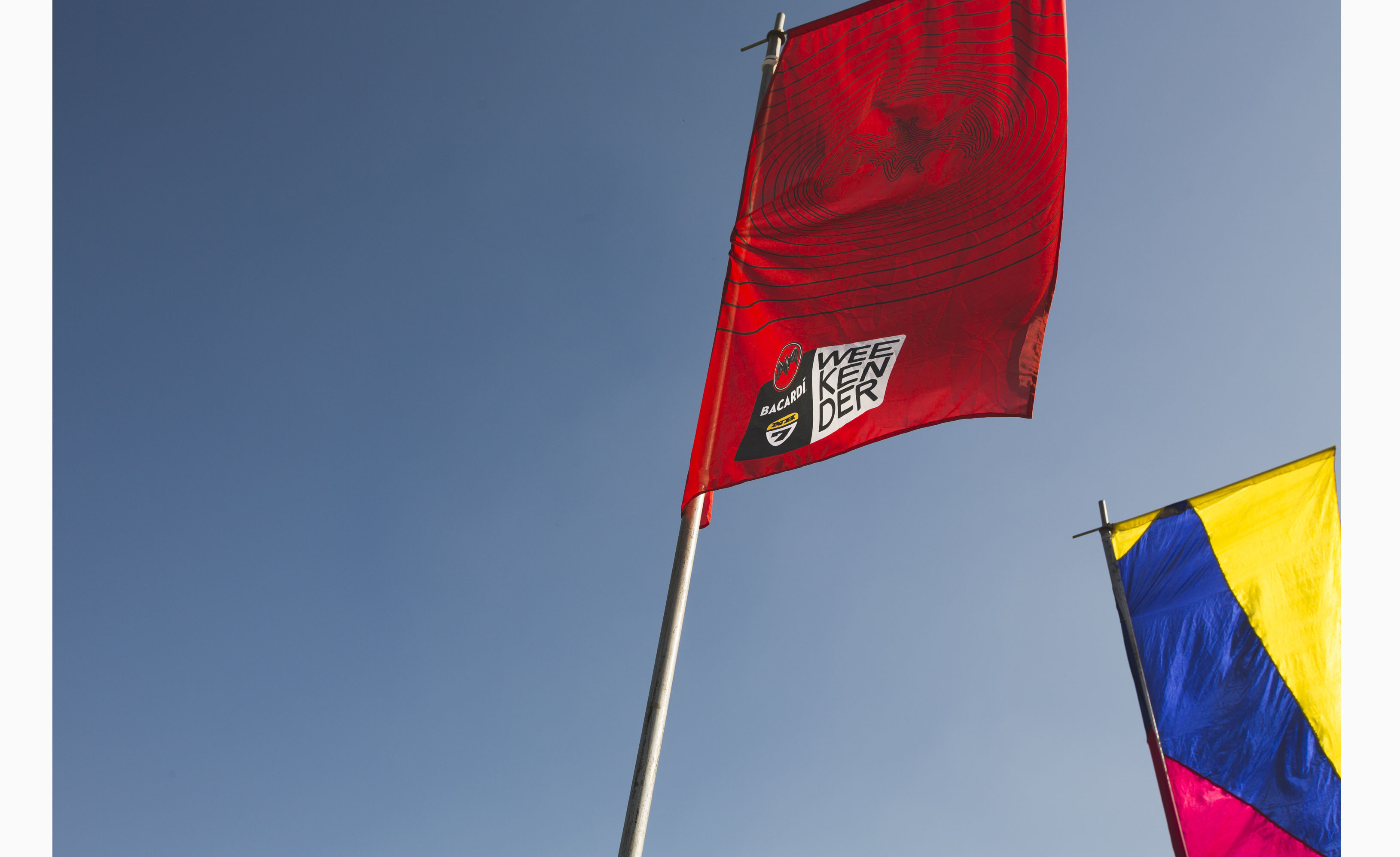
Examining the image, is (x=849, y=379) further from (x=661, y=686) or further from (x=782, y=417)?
(x=661, y=686)

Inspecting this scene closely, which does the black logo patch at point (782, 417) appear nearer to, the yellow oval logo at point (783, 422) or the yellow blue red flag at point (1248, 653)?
the yellow oval logo at point (783, 422)

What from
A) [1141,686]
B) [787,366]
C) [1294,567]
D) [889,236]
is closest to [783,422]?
[787,366]

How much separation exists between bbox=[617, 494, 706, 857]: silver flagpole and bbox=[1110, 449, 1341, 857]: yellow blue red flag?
8.74 meters

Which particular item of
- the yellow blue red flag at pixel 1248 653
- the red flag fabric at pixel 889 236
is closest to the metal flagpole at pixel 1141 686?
the yellow blue red flag at pixel 1248 653

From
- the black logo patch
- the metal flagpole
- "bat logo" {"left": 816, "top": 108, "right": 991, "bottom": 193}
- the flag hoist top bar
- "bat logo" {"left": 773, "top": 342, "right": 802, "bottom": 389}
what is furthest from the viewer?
the metal flagpole

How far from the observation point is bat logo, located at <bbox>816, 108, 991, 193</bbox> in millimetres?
7902

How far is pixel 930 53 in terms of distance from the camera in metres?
8.39

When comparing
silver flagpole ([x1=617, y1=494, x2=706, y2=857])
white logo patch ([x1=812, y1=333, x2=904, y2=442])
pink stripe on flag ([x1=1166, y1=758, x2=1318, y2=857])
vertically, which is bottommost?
pink stripe on flag ([x1=1166, y1=758, x2=1318, y2=857])

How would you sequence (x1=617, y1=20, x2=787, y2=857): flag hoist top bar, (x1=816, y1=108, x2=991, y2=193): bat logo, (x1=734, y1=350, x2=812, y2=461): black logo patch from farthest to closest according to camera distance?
(x1=816, y1=108, x2=991, y2=193): bat logo
(x1=734, y1=350, x2=812, y2=461): black logo patch
(x1=617, y1=20, x2=787, y2=857): flag hoist top bar

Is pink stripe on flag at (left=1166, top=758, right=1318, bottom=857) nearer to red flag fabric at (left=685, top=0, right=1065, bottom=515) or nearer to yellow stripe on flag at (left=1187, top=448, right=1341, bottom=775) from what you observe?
yellow stripe on flag at (left=1187, top=448, right=1341, bottom=775)

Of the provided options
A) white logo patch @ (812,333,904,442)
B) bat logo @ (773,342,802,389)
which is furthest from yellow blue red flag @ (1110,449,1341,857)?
bat logo @ (773,342,802,389)

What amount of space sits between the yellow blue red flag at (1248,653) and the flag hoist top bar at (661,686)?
874 cm

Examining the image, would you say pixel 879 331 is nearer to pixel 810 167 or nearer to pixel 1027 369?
pixel 1027 369
